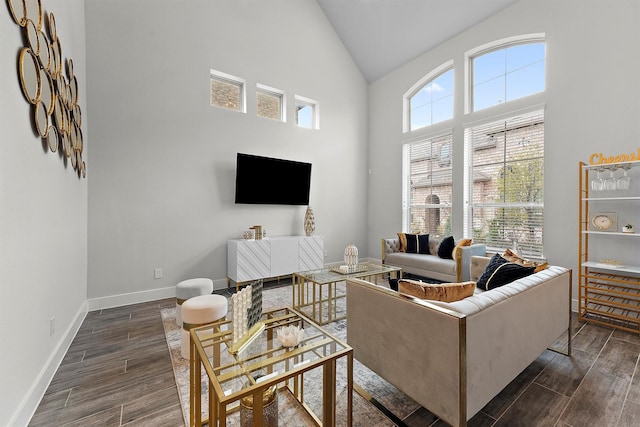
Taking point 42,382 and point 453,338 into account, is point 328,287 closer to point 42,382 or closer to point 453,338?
point 453,338

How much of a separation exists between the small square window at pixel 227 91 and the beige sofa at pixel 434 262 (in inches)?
131

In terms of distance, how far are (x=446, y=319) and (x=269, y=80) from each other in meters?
4.51

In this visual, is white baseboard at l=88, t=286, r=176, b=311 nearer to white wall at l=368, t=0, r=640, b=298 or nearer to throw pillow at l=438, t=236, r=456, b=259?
throw pillow at l=438, t=236, r=456, b=259

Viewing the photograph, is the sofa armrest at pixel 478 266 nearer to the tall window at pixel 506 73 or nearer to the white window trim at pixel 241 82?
A: the tall window at pixel 506 73

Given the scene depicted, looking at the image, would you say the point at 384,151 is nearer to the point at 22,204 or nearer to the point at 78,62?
the point at 78,62

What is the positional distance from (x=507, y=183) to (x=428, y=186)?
4.21 ft

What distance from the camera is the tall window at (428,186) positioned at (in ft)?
15.6

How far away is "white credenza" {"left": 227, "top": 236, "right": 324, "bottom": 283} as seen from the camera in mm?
3863

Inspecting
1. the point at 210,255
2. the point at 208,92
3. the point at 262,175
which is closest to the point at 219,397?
the point at 210,255

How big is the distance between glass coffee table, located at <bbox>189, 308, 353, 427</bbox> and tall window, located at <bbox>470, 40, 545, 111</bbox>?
14.2ft

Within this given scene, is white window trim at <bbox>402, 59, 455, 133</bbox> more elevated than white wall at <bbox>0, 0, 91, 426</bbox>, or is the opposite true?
white window trim at <bbox>402, 59, 455, 133</bbox>

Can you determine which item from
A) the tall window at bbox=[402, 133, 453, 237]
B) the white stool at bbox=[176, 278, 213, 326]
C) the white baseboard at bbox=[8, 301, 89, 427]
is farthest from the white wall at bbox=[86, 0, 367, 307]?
the tall window at bbox=[402, 133, 453, 237]

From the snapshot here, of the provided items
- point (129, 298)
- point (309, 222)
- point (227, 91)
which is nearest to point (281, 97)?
point (227, 91)

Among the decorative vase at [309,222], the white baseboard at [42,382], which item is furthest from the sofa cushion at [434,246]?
Answer: the white baseboard at [42,382]
